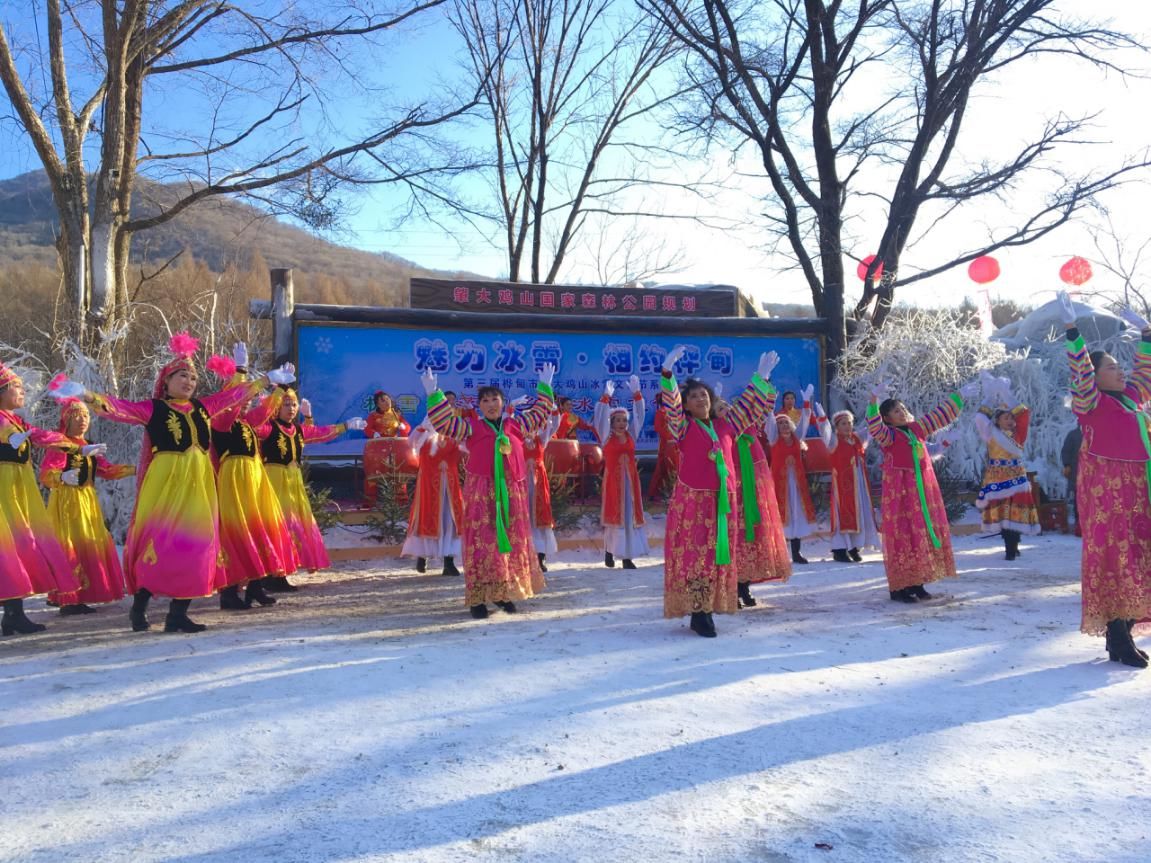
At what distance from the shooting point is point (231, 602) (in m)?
6.56

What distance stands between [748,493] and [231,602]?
392 centimetres

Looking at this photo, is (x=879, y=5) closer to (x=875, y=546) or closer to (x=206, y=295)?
(x=875, y=546)

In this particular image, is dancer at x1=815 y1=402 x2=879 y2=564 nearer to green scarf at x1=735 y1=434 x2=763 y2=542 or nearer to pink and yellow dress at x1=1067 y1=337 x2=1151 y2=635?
green scarf at x1=735 y1=434 x2=763 y2=542

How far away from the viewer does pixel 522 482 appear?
245 inches

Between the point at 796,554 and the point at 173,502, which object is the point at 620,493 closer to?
the point at 796,554

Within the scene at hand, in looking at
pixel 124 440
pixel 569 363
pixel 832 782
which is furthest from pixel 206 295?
pixel 832 782

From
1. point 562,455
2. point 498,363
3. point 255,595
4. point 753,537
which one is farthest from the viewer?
point 498,363

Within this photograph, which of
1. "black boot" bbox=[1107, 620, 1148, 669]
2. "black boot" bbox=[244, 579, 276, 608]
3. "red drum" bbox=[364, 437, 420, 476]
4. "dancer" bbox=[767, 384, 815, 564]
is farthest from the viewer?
"red drum" bbox=[364, 437, 420, 476]

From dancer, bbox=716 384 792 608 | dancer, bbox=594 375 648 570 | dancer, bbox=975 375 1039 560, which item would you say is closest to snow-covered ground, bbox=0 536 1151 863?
dancer, bbox=716 384 792 608

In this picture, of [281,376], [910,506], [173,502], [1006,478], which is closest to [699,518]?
[910,506]

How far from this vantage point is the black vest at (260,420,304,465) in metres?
7.18

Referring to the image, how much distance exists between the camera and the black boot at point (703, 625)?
5423 millimetres

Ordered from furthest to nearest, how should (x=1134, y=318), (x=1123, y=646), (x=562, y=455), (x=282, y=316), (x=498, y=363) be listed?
1. (x=498, y=363)
2. (x=282, y=316)
3. (x=562, y=455)
4. (x=1134, y=318)
5. (x=1123, y=646)

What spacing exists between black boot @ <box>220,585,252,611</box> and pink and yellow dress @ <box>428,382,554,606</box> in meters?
1.80
